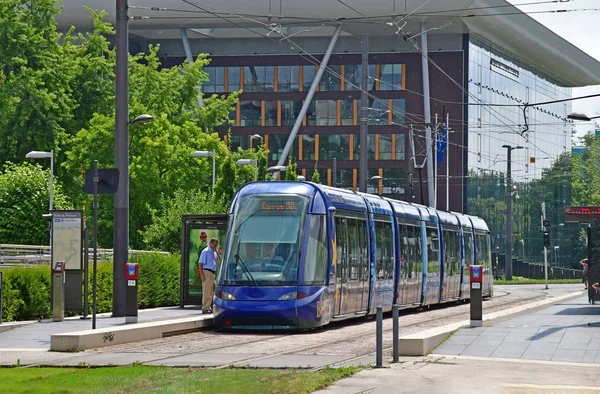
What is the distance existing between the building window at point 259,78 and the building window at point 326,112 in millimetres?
3844

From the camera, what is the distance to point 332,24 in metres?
82.8

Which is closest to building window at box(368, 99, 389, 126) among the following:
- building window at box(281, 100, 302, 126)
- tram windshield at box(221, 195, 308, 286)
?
building window at box(281, 100, 302, 126)

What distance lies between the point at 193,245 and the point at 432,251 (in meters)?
7.32

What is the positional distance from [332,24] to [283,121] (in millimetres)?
11260

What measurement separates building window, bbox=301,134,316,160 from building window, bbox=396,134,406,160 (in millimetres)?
6462

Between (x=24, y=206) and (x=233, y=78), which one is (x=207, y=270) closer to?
(x=24, y=206)

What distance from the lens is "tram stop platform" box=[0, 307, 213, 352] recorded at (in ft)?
58.6

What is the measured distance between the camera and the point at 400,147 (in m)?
89.4

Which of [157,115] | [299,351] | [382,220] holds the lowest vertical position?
[299,351]

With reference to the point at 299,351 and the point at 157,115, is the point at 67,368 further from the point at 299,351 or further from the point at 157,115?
the point at 157,115

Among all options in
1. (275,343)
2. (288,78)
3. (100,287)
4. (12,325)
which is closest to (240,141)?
(288,78)

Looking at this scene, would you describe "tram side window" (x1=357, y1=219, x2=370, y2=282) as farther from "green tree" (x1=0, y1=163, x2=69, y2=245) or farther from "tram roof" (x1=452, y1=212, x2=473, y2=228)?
"green tree" (x1=0, y1=163, x2=69, y2=245)

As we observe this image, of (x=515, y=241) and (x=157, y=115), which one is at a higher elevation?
(x=157, y=115)

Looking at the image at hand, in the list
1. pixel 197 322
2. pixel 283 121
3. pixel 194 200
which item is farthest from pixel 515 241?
pixel 197 322
